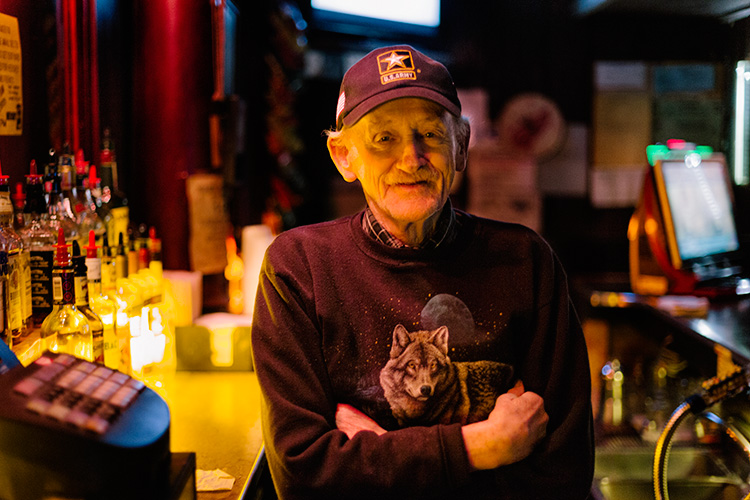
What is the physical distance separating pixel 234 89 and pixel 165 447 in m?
2.36

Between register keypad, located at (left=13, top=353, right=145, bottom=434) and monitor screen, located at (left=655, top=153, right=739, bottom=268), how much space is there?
251 centimetres

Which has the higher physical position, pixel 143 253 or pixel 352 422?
pixel 143 253

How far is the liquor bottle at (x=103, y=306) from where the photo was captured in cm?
146

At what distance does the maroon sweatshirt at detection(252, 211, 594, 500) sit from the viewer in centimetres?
120

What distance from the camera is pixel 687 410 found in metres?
1.58

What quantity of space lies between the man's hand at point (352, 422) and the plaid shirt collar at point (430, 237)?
37 centimetres

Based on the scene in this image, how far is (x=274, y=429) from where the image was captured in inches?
48.7

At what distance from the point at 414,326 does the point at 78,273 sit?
2.46ft

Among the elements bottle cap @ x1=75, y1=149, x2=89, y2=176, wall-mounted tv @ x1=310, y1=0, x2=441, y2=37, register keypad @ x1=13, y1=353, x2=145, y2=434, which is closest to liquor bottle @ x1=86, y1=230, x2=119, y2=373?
bottle cap @ x1=75, y1=149, x2=89, y2=176

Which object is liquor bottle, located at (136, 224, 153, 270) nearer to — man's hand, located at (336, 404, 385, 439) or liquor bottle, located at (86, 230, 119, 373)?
liquor bottle, located at (86, 230, 119, 373)

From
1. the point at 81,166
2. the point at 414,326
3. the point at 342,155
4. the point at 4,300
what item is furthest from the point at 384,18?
the point at 4,300

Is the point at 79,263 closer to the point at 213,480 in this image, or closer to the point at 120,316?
the point at 120,316

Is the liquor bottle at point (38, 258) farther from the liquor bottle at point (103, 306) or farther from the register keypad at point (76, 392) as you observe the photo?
the register keypad at point (76, 392)

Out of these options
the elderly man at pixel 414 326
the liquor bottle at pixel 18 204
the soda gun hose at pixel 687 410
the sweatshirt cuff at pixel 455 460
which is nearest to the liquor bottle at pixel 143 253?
the liquor bottle at pixel 18 204
